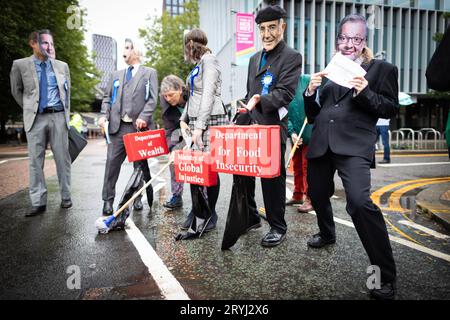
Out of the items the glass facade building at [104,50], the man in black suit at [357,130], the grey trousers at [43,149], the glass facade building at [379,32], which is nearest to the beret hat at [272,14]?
the man in black suit at [357,130]

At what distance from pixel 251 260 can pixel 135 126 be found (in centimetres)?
243

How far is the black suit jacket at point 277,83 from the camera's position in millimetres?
2934

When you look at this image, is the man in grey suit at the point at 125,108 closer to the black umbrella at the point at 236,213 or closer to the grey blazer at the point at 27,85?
the grey blazer at the point at 27,85

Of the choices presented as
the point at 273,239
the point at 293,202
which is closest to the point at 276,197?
the point at 273,239

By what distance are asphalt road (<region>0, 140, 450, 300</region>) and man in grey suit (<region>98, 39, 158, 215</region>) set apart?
0.59 m

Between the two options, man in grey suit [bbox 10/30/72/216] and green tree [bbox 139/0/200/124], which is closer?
man in grey suit [bbox 10/30/72/216]

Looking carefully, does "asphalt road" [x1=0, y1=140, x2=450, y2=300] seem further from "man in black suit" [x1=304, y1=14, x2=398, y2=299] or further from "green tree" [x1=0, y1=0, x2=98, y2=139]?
"green tree" [x1=0, y1=0, x2=98, y2=139]

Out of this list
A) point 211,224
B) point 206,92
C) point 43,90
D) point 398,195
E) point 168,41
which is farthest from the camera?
point 168,41

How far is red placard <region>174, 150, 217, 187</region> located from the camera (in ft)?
10.1

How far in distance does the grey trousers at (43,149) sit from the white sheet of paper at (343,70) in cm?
393

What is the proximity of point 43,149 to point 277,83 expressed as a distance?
3523 millimetres

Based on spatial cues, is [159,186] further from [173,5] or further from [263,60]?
[173,5]

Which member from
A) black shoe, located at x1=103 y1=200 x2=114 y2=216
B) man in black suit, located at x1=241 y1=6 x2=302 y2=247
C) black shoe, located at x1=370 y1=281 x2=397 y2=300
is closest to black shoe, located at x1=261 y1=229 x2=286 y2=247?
man in black suit, located at x1=241 y1=6 x2=302 y2=247

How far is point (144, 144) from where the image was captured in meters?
3.94
